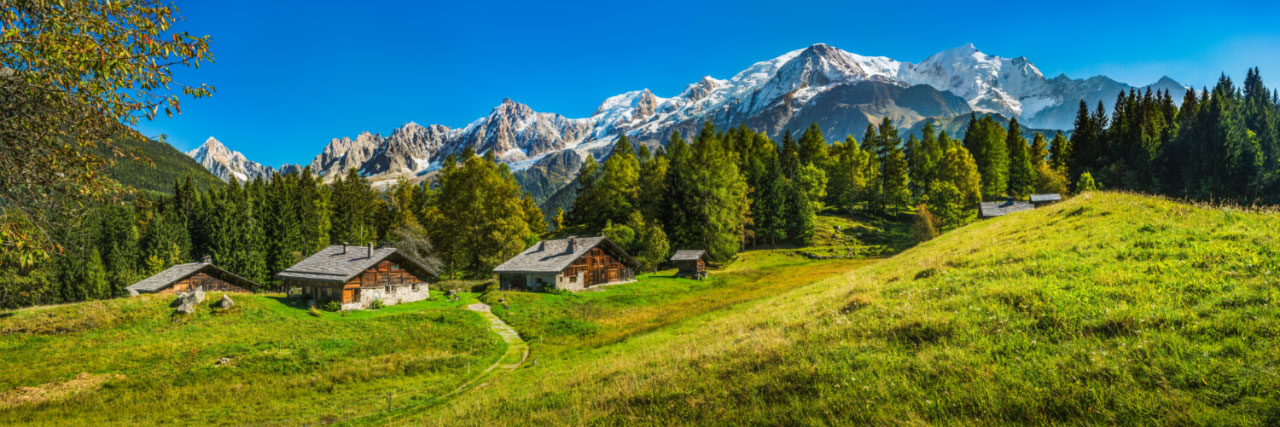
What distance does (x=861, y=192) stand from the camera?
Answer: 87.8 m

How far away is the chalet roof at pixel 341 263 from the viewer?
138ft

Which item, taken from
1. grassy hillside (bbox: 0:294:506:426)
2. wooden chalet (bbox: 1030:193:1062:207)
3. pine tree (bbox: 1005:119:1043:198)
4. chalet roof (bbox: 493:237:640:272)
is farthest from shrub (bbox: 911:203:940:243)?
grassy hillside (bbox: 0:294:506:426)

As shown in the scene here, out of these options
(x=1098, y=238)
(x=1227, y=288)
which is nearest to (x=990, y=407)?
(x=1227, y=288)

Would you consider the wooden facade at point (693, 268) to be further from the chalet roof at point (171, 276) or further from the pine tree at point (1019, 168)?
the pine tree at point (1019, 168)

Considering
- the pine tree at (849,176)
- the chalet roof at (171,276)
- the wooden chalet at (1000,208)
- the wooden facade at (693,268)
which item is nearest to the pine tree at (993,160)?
the pine tree at (849,176)

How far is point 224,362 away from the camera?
24.9 meters

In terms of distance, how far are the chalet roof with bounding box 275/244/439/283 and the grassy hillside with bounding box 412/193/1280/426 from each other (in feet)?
102

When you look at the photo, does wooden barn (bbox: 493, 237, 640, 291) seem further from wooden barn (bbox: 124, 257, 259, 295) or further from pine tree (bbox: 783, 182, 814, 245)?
wooden barn (bbox: 124, 257, 259, 295)

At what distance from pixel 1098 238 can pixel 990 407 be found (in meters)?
13.3

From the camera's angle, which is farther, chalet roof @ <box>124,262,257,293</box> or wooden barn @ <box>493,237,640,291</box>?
chalet roof @ <box>124,262,257,293</box>

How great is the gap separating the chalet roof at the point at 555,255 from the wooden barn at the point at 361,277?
8836mm

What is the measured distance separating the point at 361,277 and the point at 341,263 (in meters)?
3.66

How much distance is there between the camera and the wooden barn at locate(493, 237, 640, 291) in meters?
50.9

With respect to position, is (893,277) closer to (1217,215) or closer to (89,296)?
(1217,215)
